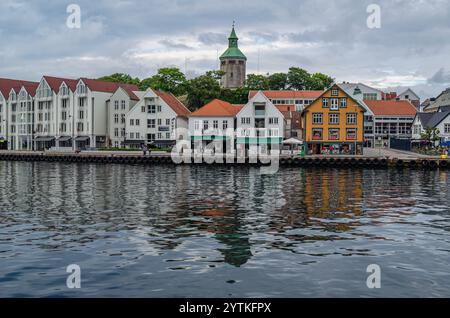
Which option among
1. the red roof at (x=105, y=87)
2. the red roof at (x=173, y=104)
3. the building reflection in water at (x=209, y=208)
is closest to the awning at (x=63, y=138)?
the red roof at (x=105, y=87)

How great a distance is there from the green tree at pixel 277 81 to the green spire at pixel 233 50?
93.0 feet

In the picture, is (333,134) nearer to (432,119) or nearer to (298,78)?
(432,119)

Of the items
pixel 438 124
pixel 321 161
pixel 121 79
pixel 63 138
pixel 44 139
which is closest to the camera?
pixel 321 161

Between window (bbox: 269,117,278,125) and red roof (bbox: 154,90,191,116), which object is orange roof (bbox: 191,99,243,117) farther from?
red roof (bbox: 154,90,191,116)

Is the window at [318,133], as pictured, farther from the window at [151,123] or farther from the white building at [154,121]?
the window at [151,123]

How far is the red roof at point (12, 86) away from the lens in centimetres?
12838

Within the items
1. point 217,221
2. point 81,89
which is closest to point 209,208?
point 217,221

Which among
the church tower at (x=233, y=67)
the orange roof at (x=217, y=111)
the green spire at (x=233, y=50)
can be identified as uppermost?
the green spire at (x=233, y=50)

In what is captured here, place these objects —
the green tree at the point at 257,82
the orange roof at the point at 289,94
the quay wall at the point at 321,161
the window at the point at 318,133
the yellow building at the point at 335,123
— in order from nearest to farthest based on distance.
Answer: the quay wall at the point at 321,161, the yellow building at the point at 335,123, the window at the point at 318,133, the orange roof at the point at 289,94, the green tree at the point at 257,82

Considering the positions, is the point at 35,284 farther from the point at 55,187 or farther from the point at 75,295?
the point at 55,187

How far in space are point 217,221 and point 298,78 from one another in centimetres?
13840

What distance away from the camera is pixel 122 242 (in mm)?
22750

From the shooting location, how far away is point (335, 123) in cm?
9531

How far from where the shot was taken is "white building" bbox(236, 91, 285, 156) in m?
96.9
